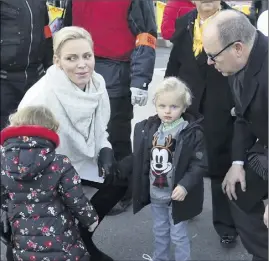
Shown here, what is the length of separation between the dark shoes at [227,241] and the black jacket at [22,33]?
208cm

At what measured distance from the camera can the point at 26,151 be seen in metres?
2.36

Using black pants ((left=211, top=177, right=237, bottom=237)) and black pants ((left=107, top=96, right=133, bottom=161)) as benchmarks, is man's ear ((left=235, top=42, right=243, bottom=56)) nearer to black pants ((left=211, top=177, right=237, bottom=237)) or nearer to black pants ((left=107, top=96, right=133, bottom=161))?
black pants ((left=211, top=177, right=237, bottom=237))

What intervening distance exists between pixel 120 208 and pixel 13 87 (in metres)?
1.33

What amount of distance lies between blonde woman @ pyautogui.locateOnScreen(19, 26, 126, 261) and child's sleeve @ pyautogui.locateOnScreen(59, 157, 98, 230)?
0.36 meters

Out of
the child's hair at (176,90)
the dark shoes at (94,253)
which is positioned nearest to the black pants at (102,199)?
the dark shoes at (94,253)

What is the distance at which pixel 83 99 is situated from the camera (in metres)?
2.91

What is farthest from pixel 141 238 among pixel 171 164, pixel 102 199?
pixel 171 164

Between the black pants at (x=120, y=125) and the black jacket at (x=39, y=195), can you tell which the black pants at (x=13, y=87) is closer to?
the black pants at (x=120, y=125)

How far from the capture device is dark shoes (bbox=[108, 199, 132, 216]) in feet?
12.9

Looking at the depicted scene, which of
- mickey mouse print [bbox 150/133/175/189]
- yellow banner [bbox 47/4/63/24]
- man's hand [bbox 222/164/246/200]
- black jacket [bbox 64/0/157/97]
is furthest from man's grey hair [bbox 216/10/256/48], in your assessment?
yellow banner [bbox 47/4/63/24]

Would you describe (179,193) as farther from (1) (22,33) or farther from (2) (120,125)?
(1) (22,33)

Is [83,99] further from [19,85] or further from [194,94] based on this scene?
[19,85]

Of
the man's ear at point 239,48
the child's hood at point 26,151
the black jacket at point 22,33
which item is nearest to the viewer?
the child's hood at point 26,151

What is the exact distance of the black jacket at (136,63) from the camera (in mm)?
3584
